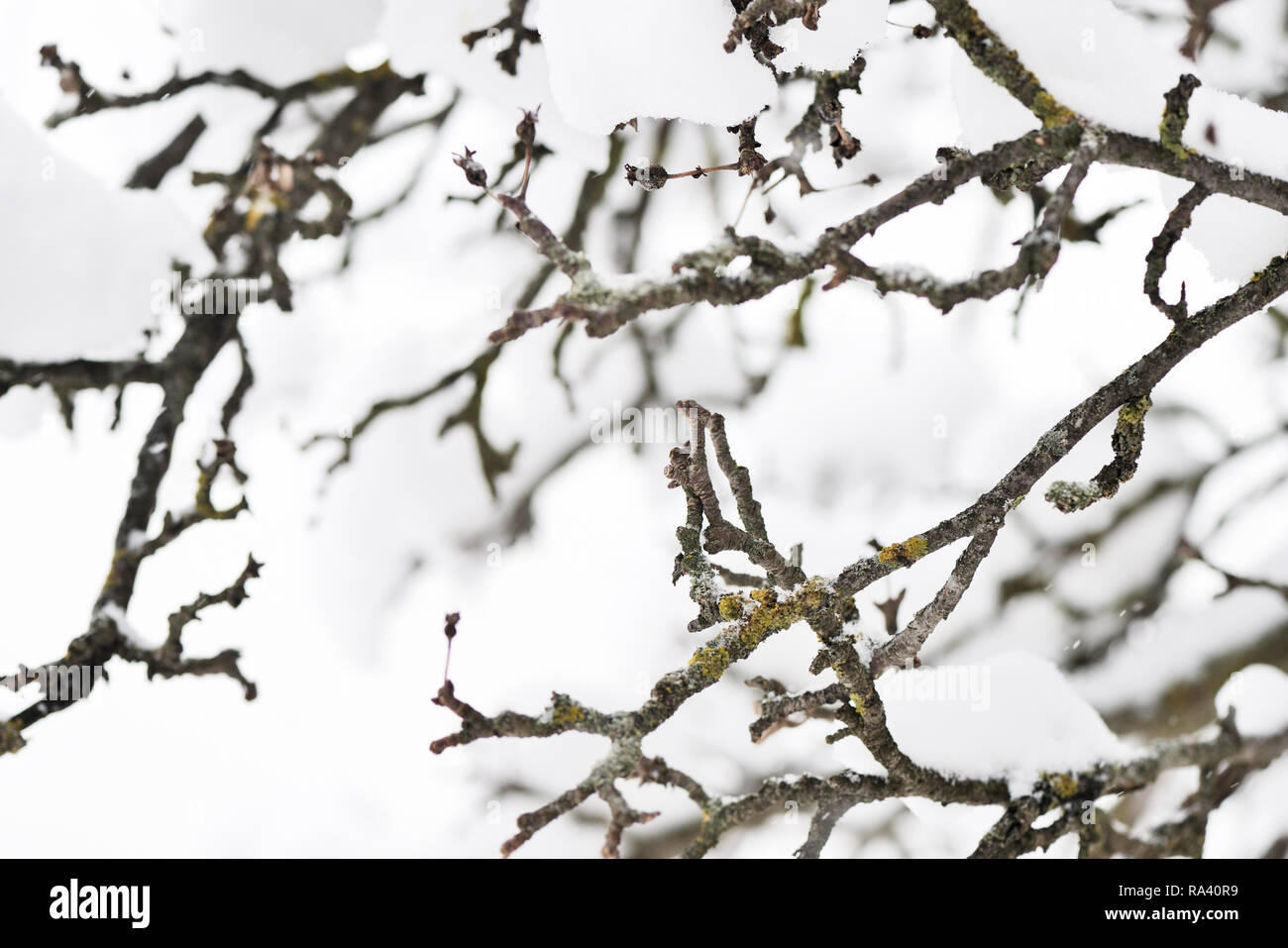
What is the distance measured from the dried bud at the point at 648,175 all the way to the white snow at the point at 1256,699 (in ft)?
7.43

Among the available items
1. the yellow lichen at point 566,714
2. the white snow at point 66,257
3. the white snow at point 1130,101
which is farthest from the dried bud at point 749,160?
the white snow at point 66,257

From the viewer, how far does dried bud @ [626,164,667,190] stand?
4.58 feet

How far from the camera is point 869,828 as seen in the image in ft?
11.3

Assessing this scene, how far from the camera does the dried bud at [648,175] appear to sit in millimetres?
1396

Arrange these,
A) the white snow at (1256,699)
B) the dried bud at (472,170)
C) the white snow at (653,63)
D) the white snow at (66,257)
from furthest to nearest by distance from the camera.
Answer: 1. the white snow at (1256,699)
2. the white snow at (66,257)
3. the white snow at (653,63)
4. the dried bud at (472,170)

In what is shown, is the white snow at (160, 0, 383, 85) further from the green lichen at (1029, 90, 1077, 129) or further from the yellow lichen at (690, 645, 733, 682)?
the yellow lichen at (690, 645, 733, 682)

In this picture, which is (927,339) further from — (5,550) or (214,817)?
(5,550)

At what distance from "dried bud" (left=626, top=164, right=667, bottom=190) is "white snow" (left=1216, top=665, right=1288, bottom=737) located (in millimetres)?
2266

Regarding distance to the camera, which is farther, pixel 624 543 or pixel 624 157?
pixel 624 543

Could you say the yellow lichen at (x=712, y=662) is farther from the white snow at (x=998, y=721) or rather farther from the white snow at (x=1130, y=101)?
the white snow at (x=1130, y=101)
